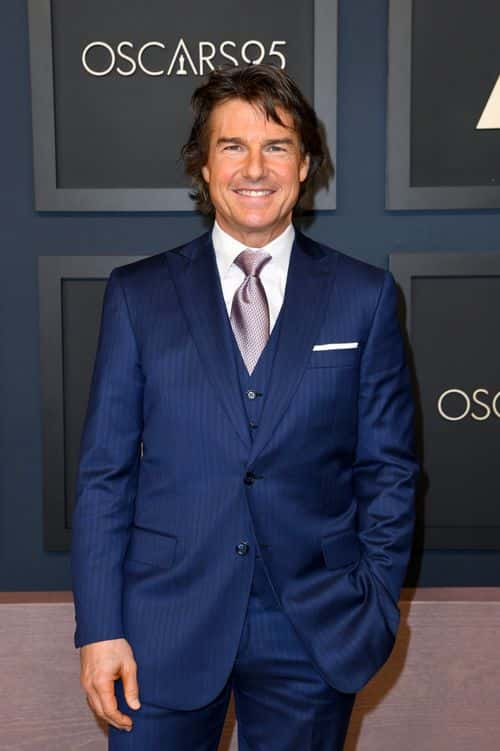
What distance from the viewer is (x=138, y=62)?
204 cm

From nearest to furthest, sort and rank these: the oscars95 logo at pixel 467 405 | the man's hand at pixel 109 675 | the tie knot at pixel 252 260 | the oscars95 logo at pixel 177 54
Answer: the man's hand at pixel 109 675 → the tie knot at pixel 252 260 → the oscars95 logo at pixel 177 54 → the oscars95 logo at pixel 467 405

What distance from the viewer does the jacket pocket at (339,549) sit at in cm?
141

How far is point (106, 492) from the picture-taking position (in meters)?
1.37

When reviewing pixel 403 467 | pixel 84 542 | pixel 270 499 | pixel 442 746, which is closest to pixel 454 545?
pixel 442 746

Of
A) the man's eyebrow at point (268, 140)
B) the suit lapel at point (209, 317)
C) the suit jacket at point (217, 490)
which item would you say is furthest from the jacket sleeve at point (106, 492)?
the man's eyebrow at point (268, 140)

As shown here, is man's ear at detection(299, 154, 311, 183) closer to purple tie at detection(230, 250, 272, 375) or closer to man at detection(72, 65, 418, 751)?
man at detection(72, 65, 418, 751)

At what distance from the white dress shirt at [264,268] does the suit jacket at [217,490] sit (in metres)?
0.04

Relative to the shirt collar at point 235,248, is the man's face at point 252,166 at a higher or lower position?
higher

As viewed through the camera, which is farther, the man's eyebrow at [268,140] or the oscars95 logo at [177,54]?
the oscars95 logo at [177,54]

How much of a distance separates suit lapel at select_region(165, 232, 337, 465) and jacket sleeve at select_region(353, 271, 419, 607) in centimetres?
11

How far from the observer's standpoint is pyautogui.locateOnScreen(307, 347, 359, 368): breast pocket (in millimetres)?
1394

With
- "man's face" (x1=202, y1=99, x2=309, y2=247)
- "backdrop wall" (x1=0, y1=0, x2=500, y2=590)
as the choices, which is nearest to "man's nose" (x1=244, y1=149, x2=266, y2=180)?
"man's face" (x1=202, y1=99, x2=309, y2=247)

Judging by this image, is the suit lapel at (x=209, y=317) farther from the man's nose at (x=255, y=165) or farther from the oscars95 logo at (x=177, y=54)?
the oscars95 logo at (x=177, y=54)

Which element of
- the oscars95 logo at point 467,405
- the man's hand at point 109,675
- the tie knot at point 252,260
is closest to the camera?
the man's hand at point 109,675
